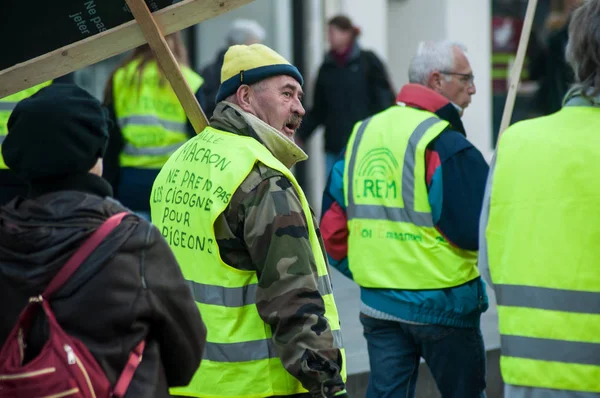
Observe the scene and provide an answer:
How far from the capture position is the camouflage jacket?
134 inches

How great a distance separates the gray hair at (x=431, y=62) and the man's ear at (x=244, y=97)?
1474 millimetres

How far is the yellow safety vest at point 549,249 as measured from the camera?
302 centimetres

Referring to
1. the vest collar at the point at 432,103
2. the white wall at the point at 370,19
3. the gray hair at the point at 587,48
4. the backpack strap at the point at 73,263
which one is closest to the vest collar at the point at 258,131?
the gray hair at the point at 587,48

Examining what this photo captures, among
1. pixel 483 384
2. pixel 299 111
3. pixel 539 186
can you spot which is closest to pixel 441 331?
pixel 483 384

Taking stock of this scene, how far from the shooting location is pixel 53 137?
9.10 ft

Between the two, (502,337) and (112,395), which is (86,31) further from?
(502,337)

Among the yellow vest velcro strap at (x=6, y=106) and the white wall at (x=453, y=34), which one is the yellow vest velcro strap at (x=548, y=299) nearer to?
the yellow vest velcro strap at (x=6, y=106)

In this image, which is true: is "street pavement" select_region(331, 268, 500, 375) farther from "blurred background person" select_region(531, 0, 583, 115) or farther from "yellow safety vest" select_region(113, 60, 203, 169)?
"blurred background person" select_region(531, 0, 583, 115)

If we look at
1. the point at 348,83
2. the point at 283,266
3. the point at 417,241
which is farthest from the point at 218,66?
the point at 283,266

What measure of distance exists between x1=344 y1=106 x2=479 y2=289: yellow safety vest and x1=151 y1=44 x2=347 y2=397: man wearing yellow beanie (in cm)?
106

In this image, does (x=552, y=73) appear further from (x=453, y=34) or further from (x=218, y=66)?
(x=218, y=66)

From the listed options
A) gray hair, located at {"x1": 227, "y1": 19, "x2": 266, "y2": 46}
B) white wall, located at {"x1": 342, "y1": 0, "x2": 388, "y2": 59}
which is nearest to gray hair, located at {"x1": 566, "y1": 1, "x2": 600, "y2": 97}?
gray hair, located at {"x1": 227, "y1": 19, "x2": 266, "y2": 46}

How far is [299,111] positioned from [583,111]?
111cm

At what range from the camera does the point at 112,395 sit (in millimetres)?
2717
